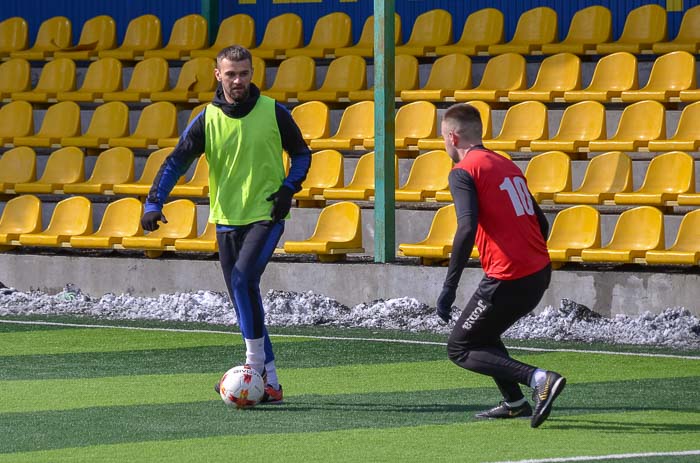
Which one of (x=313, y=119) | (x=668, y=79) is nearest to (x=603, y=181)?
(x=668, y=79)

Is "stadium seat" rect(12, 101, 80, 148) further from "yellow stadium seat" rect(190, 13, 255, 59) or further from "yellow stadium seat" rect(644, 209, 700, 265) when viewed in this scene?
"yellow stadium seat" rect(644, 209, 700, 265)

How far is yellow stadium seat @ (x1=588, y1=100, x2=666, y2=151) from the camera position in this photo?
14.2 metres

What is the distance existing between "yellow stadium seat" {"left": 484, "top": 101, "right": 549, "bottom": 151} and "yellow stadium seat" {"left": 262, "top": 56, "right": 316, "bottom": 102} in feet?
9.41

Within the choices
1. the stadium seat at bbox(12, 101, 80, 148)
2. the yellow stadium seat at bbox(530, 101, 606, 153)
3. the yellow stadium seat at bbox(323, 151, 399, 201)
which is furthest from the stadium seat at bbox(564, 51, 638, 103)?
the stadium seat at bbox(12, 101, 80, 148)

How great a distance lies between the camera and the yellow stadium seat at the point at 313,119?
16047 millimetres

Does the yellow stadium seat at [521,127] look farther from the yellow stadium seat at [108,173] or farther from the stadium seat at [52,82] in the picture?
the stadium seat at [52,82]

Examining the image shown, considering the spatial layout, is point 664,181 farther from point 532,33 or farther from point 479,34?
point 479,34

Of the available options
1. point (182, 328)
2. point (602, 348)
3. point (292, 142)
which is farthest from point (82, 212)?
point (292, 142)

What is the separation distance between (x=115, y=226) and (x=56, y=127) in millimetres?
2724

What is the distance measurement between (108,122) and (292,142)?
9.44 metres

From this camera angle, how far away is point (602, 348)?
1134 cm

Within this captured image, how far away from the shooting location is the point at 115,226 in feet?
51.5

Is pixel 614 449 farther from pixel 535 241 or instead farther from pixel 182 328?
pixel 182 328

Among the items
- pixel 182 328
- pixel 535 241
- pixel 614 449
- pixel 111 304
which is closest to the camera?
pixel 614 449
